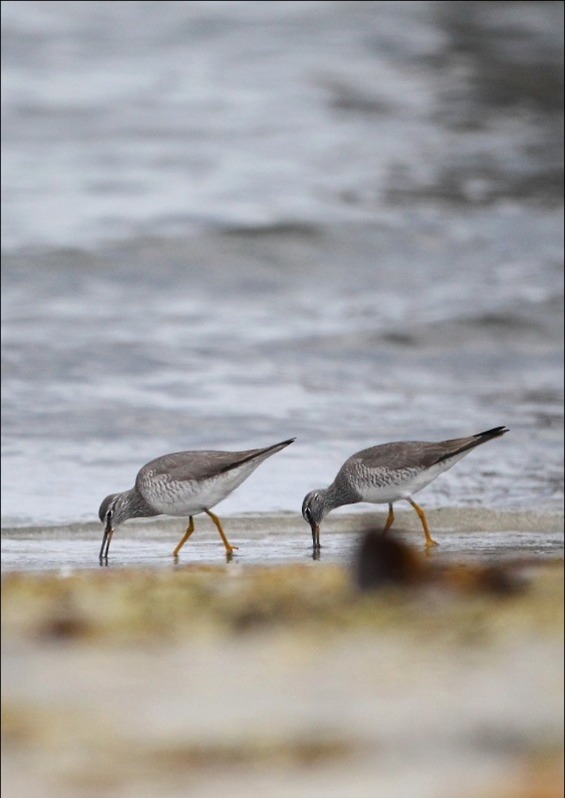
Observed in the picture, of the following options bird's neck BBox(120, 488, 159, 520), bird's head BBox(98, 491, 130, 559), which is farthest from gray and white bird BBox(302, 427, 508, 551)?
bird's head BBox(98, 491, 130, 559)

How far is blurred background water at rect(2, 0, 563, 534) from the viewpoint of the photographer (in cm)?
930

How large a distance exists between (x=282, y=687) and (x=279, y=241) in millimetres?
13013

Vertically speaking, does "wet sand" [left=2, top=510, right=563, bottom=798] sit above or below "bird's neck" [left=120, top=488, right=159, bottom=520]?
above

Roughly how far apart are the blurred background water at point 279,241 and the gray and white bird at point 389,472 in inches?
55.8

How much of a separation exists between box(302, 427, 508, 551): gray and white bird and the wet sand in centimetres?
207

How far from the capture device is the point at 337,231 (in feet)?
50.7

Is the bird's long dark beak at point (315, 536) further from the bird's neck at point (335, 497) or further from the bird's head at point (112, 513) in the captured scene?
the bird's head at point (112, 513)

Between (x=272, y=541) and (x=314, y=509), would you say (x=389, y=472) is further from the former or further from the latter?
(x=272, y=541)

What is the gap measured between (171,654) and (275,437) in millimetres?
6477

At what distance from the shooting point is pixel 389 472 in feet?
18.8

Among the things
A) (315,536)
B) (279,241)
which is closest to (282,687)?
(315,536)

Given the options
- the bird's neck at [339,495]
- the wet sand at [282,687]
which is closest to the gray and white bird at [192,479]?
the bird's neck at [339,495]

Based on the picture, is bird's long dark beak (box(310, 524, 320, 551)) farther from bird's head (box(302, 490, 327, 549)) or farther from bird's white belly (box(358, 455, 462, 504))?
bird's white belly (box(358, 455, 462, 504))

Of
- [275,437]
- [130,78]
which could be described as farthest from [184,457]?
[130,78]
